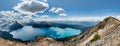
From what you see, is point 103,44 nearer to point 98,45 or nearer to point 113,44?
point 98,45

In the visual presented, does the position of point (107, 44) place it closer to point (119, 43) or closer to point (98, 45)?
point (98, 45)

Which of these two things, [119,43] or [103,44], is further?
[103,44]

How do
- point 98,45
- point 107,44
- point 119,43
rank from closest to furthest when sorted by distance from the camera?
point 119,43, point 107,44, point 98,45

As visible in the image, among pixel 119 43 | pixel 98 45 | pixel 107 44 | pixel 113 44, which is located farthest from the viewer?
pixel 98 45

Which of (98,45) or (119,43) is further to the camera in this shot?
(98,45)

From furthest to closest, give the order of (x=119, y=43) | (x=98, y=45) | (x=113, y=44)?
1. (x=98, y=45)
2. (x=113, y=44)
3. (x=119, y=43)

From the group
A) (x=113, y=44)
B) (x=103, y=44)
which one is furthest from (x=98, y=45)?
(x=113, y=44)

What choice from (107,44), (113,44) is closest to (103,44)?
(107,44)

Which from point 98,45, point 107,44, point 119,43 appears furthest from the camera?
point 98,45
